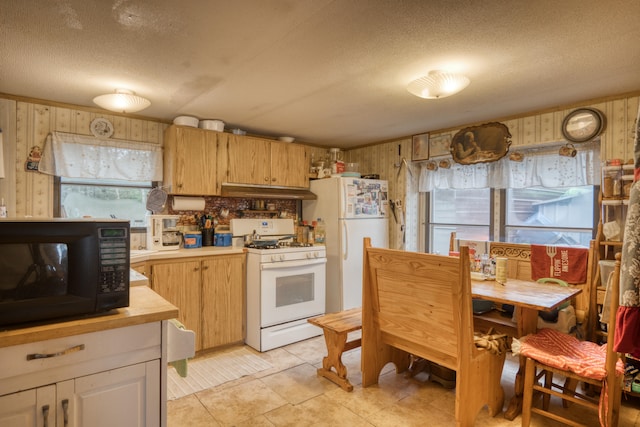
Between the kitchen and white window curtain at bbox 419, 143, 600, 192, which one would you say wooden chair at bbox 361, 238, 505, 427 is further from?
white window curtain at bbox 419, 143, 600, 192

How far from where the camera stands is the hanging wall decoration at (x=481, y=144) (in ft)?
11.3

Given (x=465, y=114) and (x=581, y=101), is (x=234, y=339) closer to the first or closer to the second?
(x=465, y=114)

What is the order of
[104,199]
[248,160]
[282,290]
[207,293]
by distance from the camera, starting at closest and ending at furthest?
[207,293] → [104,199] → [282,290] → [248,160]

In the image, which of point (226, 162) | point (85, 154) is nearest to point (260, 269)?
point (226, 162)

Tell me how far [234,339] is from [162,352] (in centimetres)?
209

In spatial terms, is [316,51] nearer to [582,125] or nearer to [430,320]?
[430,320]

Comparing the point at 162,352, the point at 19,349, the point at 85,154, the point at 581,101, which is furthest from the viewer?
the point at 85,154

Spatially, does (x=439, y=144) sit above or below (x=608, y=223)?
above

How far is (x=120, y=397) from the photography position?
1278mm

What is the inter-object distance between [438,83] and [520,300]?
4.73 feet

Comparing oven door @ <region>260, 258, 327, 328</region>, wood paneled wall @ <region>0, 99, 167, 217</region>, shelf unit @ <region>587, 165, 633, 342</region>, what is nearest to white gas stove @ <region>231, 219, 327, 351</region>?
oven door @ <region>260, 258, 327, 328</region>

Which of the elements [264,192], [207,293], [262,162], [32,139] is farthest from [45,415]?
[262,162]

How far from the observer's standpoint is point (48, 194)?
118 inches

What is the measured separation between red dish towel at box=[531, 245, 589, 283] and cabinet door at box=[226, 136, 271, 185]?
268 centimetres
